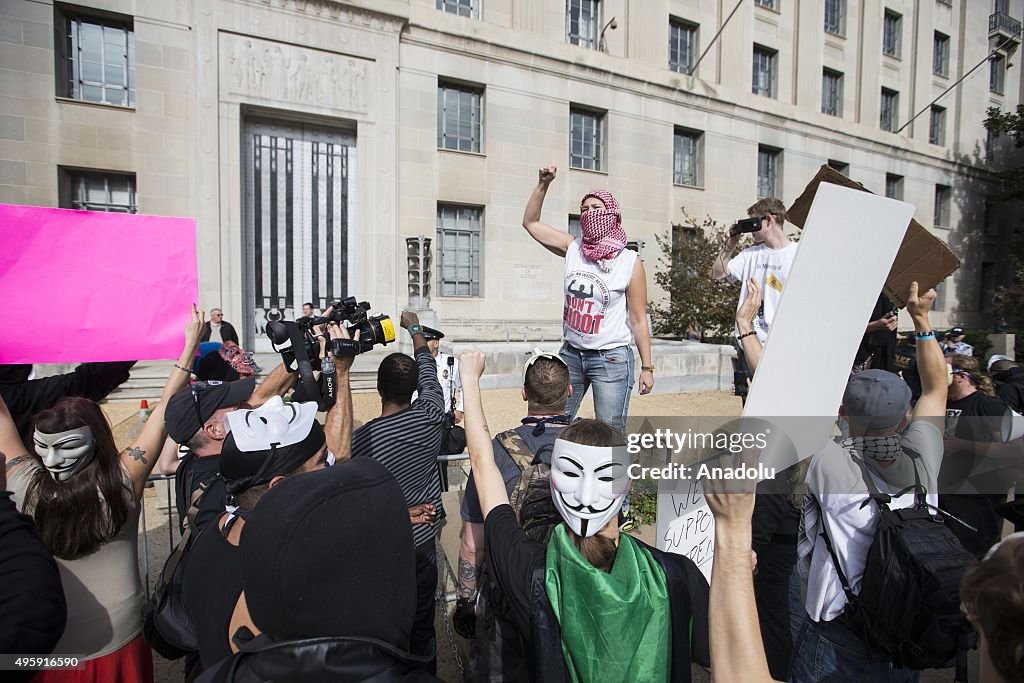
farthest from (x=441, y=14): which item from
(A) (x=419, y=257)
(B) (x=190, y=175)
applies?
(B) (x=190, y=175)

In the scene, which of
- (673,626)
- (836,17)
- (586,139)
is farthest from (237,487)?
(836,17)

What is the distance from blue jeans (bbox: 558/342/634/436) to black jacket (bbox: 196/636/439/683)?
236 centimetres

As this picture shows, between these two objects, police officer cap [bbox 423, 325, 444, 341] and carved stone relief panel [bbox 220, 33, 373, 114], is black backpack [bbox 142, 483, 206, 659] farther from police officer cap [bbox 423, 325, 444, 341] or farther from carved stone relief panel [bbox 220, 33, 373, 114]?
carved stone relief panel [bbox 220, 33, 373, 114]

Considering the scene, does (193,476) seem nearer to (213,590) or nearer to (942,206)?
(213,590)

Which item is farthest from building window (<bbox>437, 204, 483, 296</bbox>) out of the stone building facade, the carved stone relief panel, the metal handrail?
the metal handrail

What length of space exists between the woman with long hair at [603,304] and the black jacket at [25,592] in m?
2.57

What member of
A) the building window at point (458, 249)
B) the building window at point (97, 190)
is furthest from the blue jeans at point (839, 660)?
the building window at point (97, 190)

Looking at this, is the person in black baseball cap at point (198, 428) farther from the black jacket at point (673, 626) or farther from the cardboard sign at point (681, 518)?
the cardboard sign at point (681, 518)

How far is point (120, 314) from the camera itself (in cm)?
272

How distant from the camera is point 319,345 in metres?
2.78

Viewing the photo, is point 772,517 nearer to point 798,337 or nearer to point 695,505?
point 695,505

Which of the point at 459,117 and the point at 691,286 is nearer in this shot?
the point at 691,286

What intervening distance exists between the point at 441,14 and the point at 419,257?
7.00 meters

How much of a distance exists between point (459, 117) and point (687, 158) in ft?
28.6
